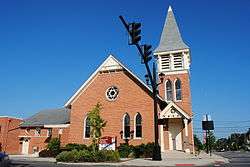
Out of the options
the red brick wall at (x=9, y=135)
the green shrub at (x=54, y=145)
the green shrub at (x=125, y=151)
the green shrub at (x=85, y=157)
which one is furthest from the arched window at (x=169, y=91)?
the red brick wall at (x=9, y=135)

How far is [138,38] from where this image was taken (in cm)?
1493

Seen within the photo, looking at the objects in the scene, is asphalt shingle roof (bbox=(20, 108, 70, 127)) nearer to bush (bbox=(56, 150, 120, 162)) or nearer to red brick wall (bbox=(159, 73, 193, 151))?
red brick wall (bbox=(159, 73, 193, 151))

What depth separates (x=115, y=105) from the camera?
35.0 meters

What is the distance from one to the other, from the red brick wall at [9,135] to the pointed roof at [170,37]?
1005 inches

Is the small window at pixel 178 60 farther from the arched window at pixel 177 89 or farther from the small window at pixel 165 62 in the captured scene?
the arched window at pixel 177 89

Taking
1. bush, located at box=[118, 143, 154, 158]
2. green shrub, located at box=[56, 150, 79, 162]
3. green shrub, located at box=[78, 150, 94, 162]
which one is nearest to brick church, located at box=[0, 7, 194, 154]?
bush, located at box=[118, 143, 154, 158]

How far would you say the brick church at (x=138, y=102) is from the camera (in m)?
33.2

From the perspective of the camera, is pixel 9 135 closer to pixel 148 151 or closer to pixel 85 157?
pixel 148 151

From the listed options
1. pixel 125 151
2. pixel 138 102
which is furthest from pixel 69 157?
pixel 138 102

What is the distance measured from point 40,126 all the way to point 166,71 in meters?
19.5

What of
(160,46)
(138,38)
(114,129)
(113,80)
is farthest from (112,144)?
(138,38)

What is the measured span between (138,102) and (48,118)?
1834 centimetres

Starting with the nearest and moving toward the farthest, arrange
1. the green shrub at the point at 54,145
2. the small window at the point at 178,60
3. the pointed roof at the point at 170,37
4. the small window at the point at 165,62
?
the green shrub at the point at 54,145 < the small window at the point at 178,60 < the small window at the point at 165,62 < the pointed roof at the point at 170,37

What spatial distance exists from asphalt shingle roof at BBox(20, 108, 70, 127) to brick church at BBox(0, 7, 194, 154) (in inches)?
227
